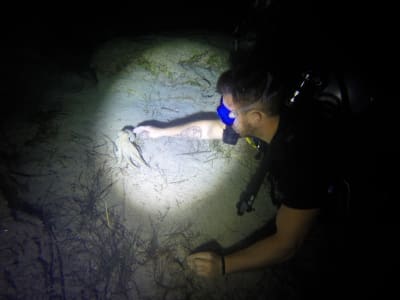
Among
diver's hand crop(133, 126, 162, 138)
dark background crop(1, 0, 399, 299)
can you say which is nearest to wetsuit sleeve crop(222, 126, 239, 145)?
dark background crop(1, 0, 399, 299)

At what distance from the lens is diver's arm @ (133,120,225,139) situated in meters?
3.21

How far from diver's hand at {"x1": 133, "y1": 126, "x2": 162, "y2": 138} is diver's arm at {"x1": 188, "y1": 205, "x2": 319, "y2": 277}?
1.74 metres

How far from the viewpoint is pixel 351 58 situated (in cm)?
219

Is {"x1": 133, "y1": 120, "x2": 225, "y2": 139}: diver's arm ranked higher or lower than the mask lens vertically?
higher

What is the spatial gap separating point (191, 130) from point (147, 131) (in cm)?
65

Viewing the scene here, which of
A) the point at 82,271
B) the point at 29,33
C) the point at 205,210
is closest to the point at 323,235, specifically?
the point at 205,210

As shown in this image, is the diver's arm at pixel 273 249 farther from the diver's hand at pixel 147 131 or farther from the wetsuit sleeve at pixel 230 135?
the diver's hand at pixel 147 131

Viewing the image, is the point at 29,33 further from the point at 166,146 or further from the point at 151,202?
the point at 151,202

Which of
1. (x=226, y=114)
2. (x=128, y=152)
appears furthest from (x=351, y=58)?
(x=128, y=152)

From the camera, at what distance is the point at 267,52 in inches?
149

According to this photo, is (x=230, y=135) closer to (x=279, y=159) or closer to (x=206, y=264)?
(x=279, y=159)

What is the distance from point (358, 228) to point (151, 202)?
234 centimetres

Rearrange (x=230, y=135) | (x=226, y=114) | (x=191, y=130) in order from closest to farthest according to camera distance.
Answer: (x=226, y=114) < (x=230, y=135) < (x=191, y=130)

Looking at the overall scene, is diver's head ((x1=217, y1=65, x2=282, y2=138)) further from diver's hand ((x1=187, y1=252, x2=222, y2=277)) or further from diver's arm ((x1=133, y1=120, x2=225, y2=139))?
diver's hand ((x1=187, y1=252, x2=222, y2=277))
